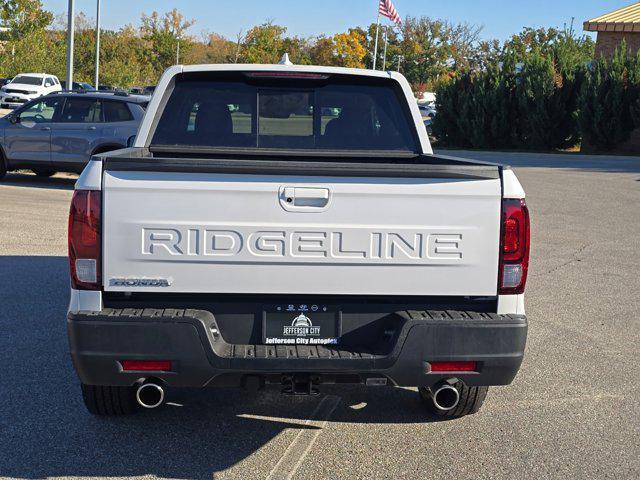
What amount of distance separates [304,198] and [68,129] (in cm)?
1391

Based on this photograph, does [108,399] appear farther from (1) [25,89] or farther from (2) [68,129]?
(1) [25,89]

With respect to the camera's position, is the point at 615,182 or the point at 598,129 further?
the point at 598,129

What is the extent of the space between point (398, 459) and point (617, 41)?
123ft

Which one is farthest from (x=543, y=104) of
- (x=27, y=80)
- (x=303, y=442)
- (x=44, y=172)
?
(x=303, y=442)

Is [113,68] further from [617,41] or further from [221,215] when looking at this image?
[221,215]

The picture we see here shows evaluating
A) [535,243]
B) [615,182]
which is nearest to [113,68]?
[615,182]

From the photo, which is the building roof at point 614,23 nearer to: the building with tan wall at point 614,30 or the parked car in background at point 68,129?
the building with tan wall at point 614,30

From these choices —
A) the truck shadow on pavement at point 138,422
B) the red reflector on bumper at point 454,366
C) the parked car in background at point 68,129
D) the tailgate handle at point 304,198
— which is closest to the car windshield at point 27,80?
the parked car in background at point 68,129

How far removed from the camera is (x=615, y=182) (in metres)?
23.4

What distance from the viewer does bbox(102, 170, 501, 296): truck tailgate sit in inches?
168

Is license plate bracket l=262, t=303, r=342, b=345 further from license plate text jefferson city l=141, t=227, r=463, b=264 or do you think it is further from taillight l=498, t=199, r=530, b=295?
taillight l=498, t=199, r=530, b=295

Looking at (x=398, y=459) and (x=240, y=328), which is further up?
(x=240, y=328)

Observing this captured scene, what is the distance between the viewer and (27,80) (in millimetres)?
50531

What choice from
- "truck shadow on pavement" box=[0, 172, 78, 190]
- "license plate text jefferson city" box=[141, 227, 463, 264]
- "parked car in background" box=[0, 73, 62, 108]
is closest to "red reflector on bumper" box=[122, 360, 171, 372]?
"license plate text jefferson city" box=[141, 227, 463, 264]
